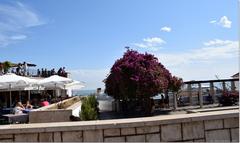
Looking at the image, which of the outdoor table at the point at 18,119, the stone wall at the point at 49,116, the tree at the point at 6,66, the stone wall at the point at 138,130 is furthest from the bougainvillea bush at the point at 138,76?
the stone wall at the point at 138,130

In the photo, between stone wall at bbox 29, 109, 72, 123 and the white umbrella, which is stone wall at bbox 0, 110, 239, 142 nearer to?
stone wall at bbox 29, 109, 72, 123

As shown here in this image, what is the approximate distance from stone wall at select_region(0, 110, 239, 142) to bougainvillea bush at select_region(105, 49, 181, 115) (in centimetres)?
1693

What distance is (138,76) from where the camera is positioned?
77.7 feet

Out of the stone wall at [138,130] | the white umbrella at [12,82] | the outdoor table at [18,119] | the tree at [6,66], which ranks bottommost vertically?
the outdoor table at [18,119]

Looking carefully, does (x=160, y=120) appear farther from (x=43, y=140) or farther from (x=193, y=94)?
(x=193, y=94)

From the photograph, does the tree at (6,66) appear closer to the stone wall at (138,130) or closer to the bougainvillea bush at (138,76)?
the bougainvillea bush at (138,76)

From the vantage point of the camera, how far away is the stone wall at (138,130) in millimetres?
5969

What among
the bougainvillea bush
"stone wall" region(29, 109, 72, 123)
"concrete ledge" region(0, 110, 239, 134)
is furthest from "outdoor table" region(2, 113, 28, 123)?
the bougainvillea bush

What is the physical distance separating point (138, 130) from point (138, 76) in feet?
57.5

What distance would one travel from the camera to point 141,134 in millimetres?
6199

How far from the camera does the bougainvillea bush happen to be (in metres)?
23.6

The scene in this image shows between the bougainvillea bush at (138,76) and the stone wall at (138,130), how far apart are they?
55.5 feet

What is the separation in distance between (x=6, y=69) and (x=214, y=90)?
18.6 meters

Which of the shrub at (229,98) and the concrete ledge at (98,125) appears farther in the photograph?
the shrub at (229,98)
